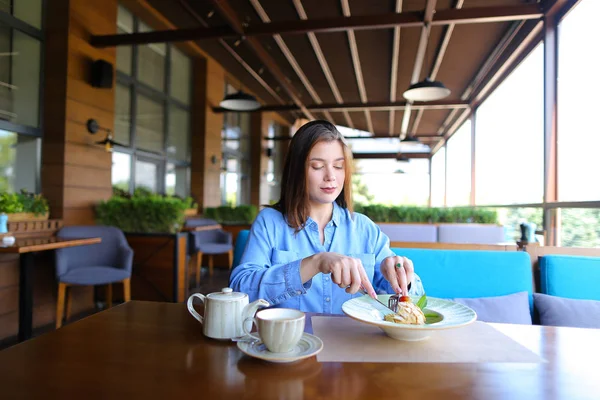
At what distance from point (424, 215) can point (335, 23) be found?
2.82 m

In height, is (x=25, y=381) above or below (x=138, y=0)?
below

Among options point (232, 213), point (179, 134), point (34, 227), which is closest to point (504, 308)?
point (34, 227)

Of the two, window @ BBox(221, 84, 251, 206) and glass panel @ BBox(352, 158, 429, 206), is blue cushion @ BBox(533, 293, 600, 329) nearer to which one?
window @ BBox(221, 84, 251, 206)

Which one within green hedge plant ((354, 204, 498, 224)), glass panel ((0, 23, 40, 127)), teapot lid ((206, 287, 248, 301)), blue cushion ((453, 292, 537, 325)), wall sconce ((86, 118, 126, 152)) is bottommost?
blue cushion ((453, 292, 537, 325))

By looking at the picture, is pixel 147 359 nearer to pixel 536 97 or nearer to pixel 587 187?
pixel 587 187

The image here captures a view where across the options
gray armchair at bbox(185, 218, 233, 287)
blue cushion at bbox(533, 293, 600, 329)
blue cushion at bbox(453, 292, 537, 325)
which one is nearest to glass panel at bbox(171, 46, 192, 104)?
gray armchair at bbox(185, 218, 233, 287)

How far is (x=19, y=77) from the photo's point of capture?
3992mm

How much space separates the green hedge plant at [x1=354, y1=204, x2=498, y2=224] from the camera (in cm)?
552

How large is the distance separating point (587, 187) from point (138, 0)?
19.4 feet

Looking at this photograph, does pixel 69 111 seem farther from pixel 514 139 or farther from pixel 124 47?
pixel 514 139

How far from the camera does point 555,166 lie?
427 centimetres

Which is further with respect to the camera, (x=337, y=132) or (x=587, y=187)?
(x=587, y=187)

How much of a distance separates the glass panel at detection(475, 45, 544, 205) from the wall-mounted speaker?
5066mm

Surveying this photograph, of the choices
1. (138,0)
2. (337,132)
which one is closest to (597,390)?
(337,132)
